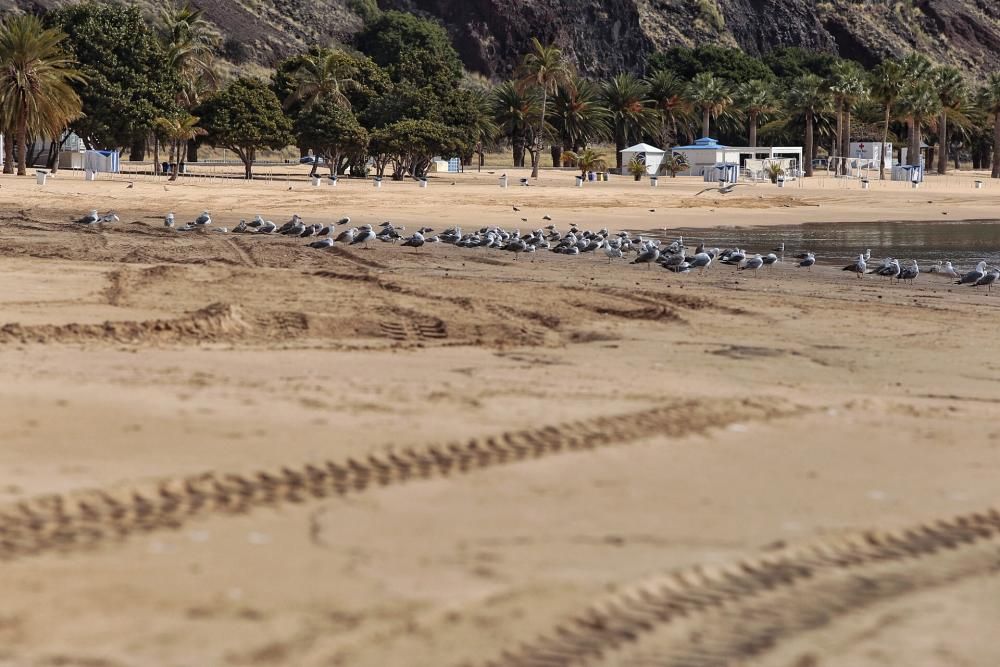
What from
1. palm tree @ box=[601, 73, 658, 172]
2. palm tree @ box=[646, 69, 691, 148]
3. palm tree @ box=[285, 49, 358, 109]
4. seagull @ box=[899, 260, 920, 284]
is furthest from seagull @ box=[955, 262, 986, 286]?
palm tree @ box=[646, 69, 691, 148]

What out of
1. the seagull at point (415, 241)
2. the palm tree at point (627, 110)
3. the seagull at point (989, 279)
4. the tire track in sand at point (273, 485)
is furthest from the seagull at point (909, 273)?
the palm tree at point (627, 110)

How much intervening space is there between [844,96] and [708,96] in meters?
9.53

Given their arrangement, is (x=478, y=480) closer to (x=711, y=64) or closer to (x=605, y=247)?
(x=605, y=247)

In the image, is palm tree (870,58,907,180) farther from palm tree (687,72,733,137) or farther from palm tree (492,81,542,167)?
palm tree (492,81,542,167)

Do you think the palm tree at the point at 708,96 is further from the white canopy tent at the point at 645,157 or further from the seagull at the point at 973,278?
the seagull at the point at 973,278

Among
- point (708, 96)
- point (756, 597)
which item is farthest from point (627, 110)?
point (756, 597)

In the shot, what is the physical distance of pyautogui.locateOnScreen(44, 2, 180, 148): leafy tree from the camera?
58250 millimetres

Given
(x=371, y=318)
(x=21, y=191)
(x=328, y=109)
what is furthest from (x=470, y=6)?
(x=371, y=318)

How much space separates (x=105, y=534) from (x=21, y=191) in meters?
34.0

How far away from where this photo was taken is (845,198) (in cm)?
5359

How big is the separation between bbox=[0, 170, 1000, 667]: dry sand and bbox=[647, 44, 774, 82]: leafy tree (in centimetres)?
9244

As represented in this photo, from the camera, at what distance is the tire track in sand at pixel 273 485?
558 centimetres

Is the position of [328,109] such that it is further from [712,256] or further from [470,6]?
[470,6]

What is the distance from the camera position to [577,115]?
78500mm
